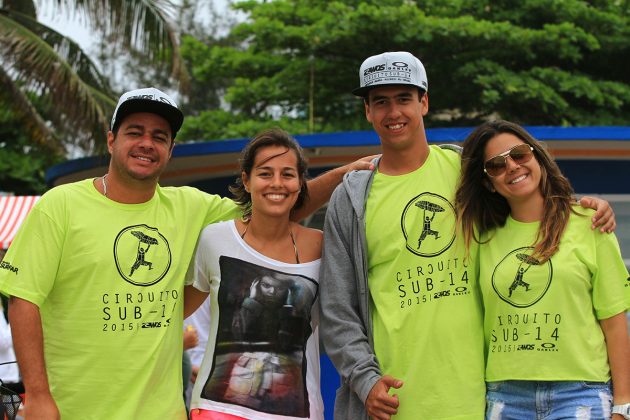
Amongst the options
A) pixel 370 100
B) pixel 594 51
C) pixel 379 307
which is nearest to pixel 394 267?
pixel 379 307

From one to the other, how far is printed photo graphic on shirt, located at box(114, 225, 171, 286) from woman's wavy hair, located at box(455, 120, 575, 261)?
4.56ft

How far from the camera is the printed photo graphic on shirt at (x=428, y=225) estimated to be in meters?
3.75

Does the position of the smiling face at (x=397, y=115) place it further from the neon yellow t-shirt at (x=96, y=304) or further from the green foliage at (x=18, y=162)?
the green foliage at (x=18, y=162)

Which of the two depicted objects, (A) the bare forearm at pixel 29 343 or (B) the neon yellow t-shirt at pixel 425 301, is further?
(B) the neon yellow t-shirt at pixel 425 301

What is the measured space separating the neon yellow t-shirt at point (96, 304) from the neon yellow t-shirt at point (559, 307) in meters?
A: 1.50

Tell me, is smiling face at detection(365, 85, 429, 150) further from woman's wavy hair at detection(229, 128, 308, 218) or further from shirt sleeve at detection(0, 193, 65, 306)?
shirt sleeve at detection(0, 193, 65, 306)

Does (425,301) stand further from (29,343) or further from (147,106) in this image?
(29,343)

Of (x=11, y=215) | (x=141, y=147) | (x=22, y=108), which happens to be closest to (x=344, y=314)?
(x=141, y=147)

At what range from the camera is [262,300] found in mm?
3709

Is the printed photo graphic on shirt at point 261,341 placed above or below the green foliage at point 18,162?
below

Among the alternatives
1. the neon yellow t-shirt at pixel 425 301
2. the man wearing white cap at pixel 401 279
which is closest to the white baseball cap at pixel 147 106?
the man wearing white cap at pixel 401 279

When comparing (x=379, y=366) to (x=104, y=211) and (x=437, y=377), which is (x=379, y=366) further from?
(x=104, y=211)

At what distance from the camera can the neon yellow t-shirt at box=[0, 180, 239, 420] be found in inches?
139

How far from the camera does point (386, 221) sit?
12.6 feet
